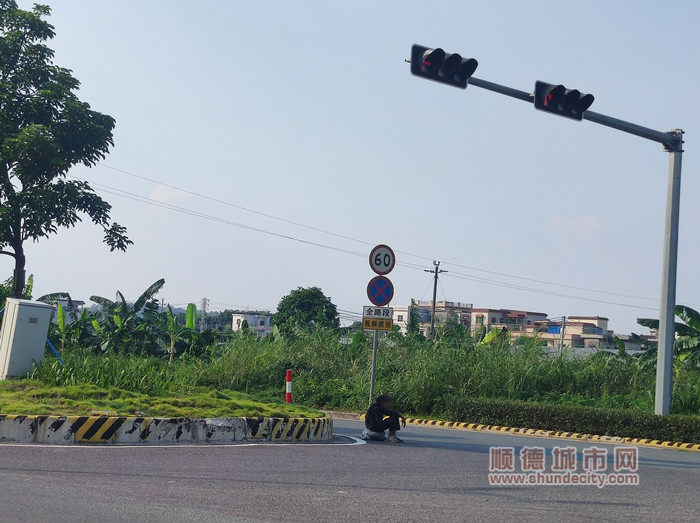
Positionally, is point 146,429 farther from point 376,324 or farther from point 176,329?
point 176,329

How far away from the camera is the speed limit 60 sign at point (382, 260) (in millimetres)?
16406

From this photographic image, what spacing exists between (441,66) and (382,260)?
522 cm

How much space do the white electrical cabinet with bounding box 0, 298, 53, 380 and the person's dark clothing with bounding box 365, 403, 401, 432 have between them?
5968 mm

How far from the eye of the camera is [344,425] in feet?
64.3

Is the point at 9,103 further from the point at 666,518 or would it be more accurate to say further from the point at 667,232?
the point at 666,518

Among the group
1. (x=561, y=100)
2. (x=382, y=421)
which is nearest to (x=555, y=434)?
(x=382, y=421)

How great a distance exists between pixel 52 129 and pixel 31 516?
703 inches

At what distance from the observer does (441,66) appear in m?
12.3

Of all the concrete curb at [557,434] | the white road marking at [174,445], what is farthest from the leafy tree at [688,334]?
the white road marking at [174,445]

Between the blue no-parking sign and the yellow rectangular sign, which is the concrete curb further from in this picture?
the blue no-parking sign

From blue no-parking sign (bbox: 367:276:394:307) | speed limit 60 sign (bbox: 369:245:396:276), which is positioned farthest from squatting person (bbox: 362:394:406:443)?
speed limit 60 sign (bbox: 369:245:396:276)

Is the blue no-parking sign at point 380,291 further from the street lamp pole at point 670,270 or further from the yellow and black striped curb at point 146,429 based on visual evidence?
the street lamp pole at point 670,270

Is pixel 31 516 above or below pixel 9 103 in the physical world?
below

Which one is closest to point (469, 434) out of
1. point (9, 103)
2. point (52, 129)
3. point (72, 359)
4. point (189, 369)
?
point (72, 359)
